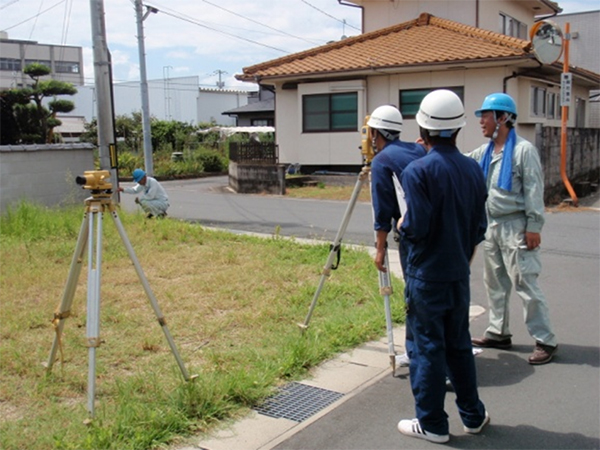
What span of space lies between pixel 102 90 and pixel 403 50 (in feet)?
34.1

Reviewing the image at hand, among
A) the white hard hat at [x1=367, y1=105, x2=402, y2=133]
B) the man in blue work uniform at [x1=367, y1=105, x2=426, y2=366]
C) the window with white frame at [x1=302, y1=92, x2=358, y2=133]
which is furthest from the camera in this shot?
the window with white frame at [x1=302, y1=92, x2=358, y2=133]

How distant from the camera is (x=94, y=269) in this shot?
3.77m

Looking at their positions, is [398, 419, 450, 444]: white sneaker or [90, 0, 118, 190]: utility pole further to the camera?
[90, 0, 118, 190]: utility pole

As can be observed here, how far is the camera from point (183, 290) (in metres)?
6.99

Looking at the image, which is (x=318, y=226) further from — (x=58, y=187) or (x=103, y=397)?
(x=103, y=397)

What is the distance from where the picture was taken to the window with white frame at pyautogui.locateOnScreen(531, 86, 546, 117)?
19.1m

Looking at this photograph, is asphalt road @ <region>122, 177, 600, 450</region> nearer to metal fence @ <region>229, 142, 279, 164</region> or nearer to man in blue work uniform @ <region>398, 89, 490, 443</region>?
man in blue work uniform @ <region>398, 89, 490, 443</region>

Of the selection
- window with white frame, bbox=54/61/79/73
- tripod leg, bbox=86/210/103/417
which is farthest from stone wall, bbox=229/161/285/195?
window with white frame, bbox=54/61/79/73

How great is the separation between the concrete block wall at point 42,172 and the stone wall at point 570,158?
10548 mm

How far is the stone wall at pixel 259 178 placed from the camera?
18.5 m

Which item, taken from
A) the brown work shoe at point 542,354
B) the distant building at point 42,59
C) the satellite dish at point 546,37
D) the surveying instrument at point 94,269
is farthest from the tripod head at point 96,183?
the distant building at point 42,59

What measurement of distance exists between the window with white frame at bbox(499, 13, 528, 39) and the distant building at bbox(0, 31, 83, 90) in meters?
48.7

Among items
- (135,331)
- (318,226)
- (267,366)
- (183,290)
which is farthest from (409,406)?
(318,226)

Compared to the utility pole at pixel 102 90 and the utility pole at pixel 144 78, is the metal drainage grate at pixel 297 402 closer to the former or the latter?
the utility pole at pixel 102 90
